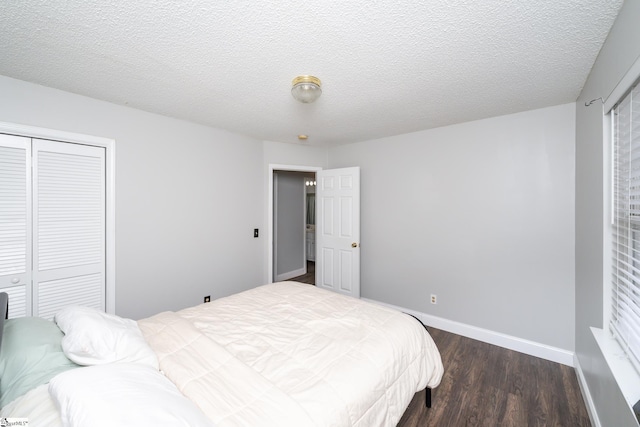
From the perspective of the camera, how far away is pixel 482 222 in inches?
108

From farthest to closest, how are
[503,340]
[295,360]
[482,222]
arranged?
[482,222], [503,340], [295,360]

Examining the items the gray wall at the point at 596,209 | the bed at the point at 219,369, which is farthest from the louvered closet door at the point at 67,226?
the gray wall at the point at 596,209

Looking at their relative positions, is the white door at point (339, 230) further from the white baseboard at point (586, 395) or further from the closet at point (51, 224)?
the closet at point (51, 224)

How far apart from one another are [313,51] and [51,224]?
2456mm

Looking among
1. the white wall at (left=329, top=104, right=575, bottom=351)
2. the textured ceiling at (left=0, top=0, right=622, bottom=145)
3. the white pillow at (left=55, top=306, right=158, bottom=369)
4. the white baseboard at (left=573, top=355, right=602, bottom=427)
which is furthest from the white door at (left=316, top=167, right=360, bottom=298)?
the white pillow at (left=55, top=306, right=158, bottom=369)

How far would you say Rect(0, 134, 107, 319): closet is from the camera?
6.35 feet

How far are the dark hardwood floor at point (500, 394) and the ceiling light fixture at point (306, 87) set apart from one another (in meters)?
2.32

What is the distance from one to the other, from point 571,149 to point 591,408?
78.0 inches

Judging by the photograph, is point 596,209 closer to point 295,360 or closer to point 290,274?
point 295,360

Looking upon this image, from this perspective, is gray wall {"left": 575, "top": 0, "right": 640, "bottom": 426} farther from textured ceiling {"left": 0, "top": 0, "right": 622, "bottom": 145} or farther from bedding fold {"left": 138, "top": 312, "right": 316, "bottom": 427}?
bedding fold {"left": 138, "top": 312, "right": 316, "bottom": 427}

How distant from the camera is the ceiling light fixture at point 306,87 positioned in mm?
1779

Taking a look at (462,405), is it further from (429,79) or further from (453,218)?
(429,79)

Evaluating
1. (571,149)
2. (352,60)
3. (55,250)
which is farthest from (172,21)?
(571,149)

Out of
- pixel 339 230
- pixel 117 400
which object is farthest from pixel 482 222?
pixel 117 400
